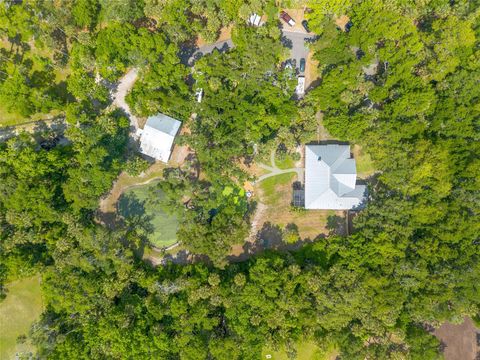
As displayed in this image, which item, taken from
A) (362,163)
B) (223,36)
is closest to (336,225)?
(362,163)

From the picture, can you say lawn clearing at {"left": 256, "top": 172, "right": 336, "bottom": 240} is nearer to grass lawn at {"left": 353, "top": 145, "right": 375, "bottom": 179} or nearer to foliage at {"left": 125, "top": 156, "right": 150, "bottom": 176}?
grass lawn at {"left": 353, "top": 145, "right": 375, "bottom": 179}

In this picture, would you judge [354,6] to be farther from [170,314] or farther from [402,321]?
[170,314]

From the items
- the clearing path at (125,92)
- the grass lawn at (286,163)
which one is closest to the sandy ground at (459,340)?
the grass lawn at (286,163)

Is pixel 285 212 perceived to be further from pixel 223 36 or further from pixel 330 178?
pixel 223 36

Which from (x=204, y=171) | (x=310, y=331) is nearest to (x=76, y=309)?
(x=204, y=171)

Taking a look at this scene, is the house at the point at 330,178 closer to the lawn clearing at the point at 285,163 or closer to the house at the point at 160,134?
the lawn clearing at the point at 285,163

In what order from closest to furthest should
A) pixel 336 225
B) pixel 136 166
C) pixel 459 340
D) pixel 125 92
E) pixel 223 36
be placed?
pixel 136 166 → pixel 125 92 → pixel 459 340 → pixel 223 36 → pixel 336 225
